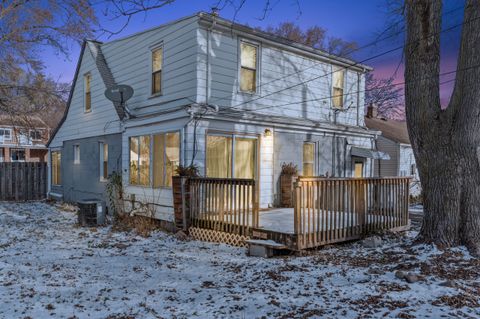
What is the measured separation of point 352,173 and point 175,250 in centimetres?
824

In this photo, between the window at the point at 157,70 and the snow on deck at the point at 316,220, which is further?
the window at the point at 157,70

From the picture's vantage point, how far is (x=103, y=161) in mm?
12617

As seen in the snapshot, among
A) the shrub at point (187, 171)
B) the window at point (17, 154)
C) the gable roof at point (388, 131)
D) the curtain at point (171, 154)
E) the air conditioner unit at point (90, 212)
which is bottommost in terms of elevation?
the air conditioner unit at point (90, 212)

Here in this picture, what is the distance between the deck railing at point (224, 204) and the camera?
7395 millimetres

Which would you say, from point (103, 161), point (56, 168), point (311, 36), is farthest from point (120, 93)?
point (311, 36)

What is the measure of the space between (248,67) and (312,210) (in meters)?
5.17

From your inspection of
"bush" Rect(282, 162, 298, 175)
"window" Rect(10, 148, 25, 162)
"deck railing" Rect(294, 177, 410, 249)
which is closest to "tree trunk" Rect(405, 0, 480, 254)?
"deck railing" Rect(294, 177, 410, 249)

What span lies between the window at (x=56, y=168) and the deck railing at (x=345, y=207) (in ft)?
39.2

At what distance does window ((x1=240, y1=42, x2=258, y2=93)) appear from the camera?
1027 centimetres

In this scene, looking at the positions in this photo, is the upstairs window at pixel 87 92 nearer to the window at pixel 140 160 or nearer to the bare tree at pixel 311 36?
the window at pixel 140 160

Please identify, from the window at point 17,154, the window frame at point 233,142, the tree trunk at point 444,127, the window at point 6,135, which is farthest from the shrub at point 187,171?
the window at point 17,154

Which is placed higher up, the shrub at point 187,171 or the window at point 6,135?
the window at point 6,135

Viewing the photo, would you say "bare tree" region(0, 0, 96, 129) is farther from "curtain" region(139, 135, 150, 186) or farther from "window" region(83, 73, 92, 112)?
"curtain" region(139, 135, 150, 186)

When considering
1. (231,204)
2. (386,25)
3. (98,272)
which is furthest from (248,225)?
(386,25)
